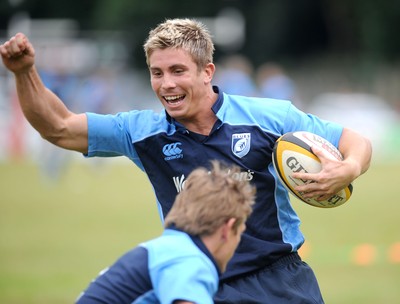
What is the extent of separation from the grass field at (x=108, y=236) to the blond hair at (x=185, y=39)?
435cm

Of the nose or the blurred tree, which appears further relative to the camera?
the blurred tree

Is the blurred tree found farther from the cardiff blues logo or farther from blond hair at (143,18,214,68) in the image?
the cardiff blues logo

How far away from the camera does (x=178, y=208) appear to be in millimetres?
4062

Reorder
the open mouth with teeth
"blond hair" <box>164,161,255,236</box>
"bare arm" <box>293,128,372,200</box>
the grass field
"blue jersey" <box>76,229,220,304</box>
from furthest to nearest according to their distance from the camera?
1. the grass field
2. the open mouth with teeth
3. "bare arm" <box>293,128,372,200</box>
4. "blond hair" <box>164,161,255,236</box>
5. "blue jersey" <box>76,229,220,304</box>

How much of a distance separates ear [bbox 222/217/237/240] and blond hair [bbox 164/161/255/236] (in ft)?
0.06

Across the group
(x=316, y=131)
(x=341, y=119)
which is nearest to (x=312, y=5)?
(x=341, y=119)

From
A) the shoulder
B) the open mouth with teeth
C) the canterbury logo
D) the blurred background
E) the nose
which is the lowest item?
the blurred background

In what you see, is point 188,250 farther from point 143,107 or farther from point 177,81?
point 143,107

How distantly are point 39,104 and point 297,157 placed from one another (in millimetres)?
1532

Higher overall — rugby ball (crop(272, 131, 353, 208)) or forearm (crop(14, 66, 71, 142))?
forearm (crop(14, 66, 71, 142))

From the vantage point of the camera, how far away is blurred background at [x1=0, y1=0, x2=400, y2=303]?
1107 centimetres

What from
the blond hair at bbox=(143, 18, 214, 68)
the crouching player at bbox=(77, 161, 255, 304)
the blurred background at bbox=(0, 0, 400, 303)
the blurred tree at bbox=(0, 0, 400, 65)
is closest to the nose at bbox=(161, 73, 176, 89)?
the blond hair at bbox=(143, 18, 214, 68)

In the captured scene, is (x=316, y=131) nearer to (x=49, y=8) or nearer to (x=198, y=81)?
(x=198, y=81)

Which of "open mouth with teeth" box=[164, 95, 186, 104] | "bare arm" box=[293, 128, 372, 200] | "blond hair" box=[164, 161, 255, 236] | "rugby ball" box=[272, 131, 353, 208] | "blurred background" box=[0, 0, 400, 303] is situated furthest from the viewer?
"blurred background" box=[0, 0, 400, 303]
